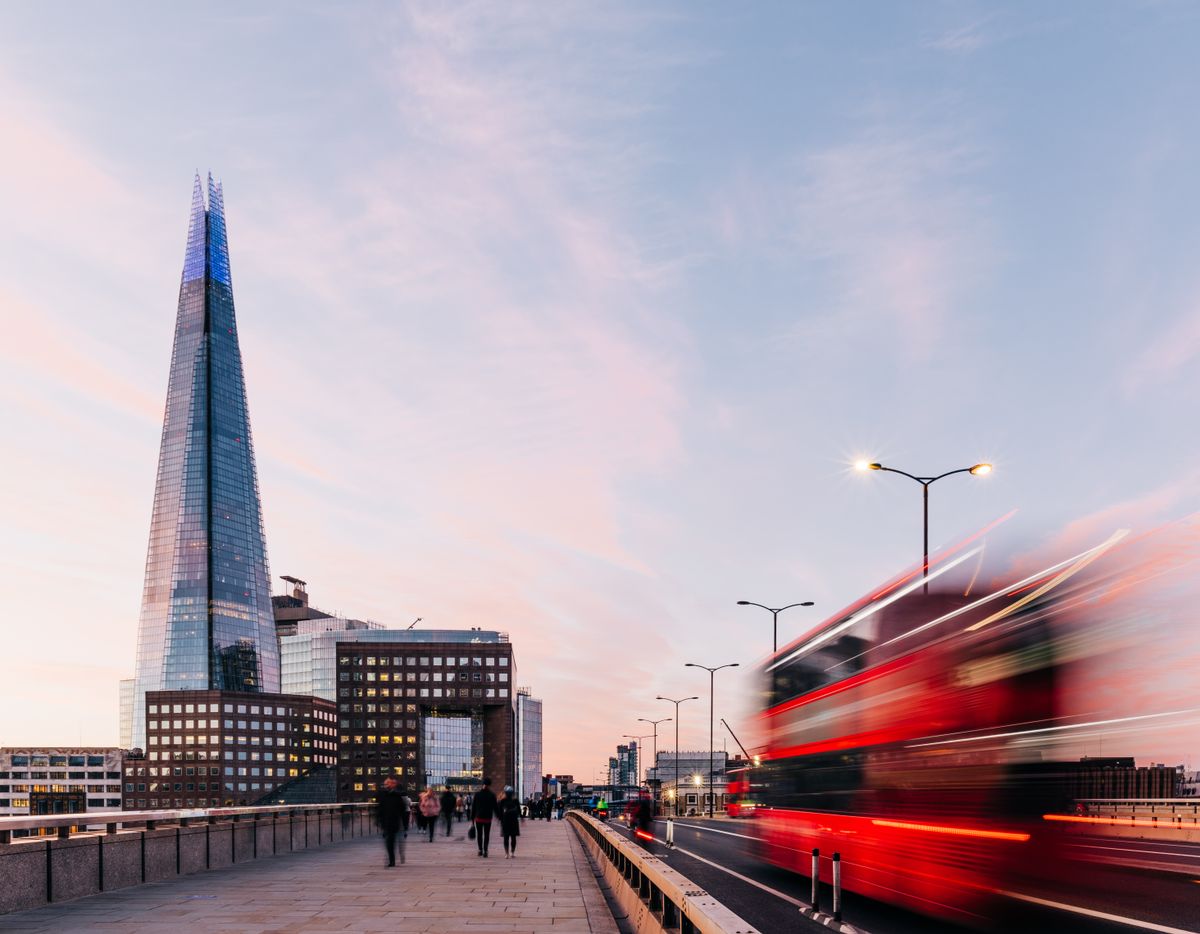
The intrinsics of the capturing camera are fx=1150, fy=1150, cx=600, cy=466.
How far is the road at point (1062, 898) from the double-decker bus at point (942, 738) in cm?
44

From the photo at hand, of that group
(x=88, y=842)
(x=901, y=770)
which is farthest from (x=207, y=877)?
(x=901, y=770)

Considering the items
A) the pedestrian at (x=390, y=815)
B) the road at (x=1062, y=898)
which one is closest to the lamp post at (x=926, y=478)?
the road at (x=1062, y=898)

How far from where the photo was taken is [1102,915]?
15.1 meters

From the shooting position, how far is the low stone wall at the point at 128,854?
49.7 feet

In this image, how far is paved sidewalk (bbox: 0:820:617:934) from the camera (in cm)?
1368

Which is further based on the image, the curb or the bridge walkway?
the curb

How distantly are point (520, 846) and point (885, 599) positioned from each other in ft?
73.8

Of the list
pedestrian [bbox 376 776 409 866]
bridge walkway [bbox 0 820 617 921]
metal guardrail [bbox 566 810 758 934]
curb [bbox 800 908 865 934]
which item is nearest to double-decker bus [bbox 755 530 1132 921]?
curb [bbox 800 908 865 934]

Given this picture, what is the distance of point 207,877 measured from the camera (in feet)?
68.8

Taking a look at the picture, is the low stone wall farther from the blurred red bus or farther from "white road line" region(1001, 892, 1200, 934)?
"white road line" region(1001, 892, 1200, 934)

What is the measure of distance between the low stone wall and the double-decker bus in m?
11.2

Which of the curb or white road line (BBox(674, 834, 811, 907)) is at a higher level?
the curb

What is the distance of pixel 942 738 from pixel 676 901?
5781 mm

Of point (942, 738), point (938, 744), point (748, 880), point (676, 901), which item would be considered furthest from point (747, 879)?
point (676, 901)
